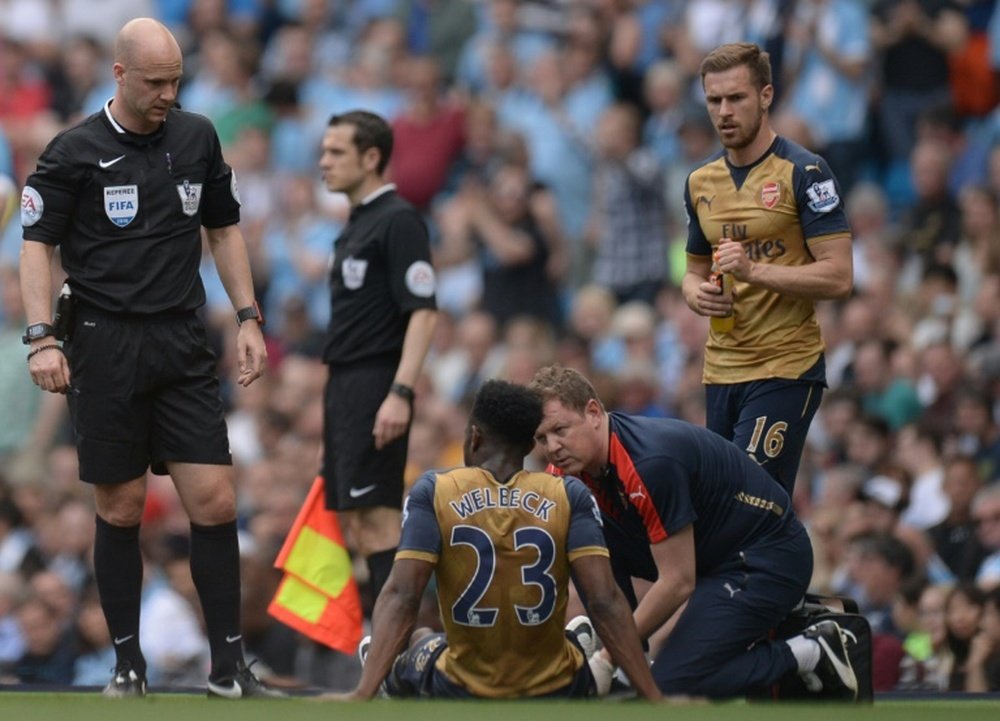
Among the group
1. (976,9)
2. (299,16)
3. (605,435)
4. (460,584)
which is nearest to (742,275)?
(605,435)

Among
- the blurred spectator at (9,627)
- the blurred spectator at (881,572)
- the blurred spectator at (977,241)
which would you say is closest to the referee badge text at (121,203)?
the blurred spectator at (881,572)

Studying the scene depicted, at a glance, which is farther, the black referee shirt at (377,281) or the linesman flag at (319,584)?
the linesman flag at (319,584)

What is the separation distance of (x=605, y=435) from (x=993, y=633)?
2.80m

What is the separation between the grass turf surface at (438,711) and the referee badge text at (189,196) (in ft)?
6.01

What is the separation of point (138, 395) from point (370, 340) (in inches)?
73.0

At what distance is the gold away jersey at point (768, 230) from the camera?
8.58 meters

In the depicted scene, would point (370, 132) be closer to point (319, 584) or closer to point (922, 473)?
point (319, 584)

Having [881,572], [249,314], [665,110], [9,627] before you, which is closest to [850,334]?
[665,110]

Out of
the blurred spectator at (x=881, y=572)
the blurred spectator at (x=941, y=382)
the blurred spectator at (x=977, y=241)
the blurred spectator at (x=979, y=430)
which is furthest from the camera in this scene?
the blurred spectator at (x=977, y=241)

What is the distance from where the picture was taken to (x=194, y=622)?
1220 cm

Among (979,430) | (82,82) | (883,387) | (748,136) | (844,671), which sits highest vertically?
(82,82)

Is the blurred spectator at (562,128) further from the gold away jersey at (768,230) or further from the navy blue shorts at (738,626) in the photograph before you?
the navy blue shorts at (738,626)

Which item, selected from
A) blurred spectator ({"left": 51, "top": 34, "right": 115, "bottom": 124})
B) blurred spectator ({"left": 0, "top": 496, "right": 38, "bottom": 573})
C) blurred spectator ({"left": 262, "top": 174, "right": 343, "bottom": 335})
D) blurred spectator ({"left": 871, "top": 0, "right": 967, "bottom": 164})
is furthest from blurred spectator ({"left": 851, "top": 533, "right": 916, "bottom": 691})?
blurred spectator ({"left": 51, "top": 34, "right": 115, "bottom": 124})

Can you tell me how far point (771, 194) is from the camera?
8.62 meters
